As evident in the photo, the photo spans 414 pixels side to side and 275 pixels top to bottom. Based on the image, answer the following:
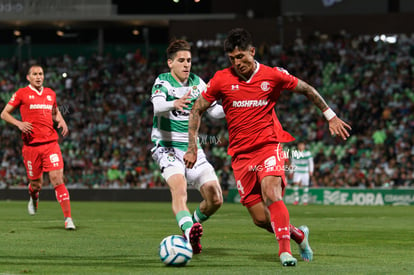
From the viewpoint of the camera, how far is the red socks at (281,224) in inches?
331

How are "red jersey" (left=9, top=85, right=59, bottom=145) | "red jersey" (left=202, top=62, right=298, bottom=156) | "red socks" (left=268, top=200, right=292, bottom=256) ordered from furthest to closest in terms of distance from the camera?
1. "red jersey" (left=9, top=85, right=59, bottom=145)
2. "red jersey" (left=202, top=62, right=298, bottom=156)
3. "red socks" (left=268, top=200, right=292, bottom=256)

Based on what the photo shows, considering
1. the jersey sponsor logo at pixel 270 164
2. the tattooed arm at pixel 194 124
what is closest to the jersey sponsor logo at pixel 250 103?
the tattooed arm at pixel 194 124

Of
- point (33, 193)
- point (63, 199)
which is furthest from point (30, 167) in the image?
point (33, 193)

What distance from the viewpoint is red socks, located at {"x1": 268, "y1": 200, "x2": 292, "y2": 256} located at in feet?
27.6

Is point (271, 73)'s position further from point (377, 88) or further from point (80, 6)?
point (80, 6)

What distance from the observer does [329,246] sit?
11172 millimetres

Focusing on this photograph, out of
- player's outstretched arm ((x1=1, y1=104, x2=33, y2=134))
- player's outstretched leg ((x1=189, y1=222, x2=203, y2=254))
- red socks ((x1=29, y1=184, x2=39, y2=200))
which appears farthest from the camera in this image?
red socks ((x1=29, y1=184, x2=39, y2=200))

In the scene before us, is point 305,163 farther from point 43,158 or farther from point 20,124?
point 20,124

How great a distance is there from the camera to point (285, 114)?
36.2m

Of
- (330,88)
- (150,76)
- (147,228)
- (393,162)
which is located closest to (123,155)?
(150,76)

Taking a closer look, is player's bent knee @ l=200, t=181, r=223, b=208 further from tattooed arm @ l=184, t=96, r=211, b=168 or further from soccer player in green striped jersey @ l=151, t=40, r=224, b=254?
tattooed arm @ l=184, t=96, r=211, b=168

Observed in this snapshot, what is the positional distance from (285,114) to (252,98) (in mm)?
27305

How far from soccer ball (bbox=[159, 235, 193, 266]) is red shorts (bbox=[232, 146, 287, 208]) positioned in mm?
983

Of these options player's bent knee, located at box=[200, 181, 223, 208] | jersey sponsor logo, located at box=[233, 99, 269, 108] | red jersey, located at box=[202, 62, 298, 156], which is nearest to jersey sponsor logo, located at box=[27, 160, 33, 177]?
player's bent knee, located at box=[200, 181, 223, 208]
